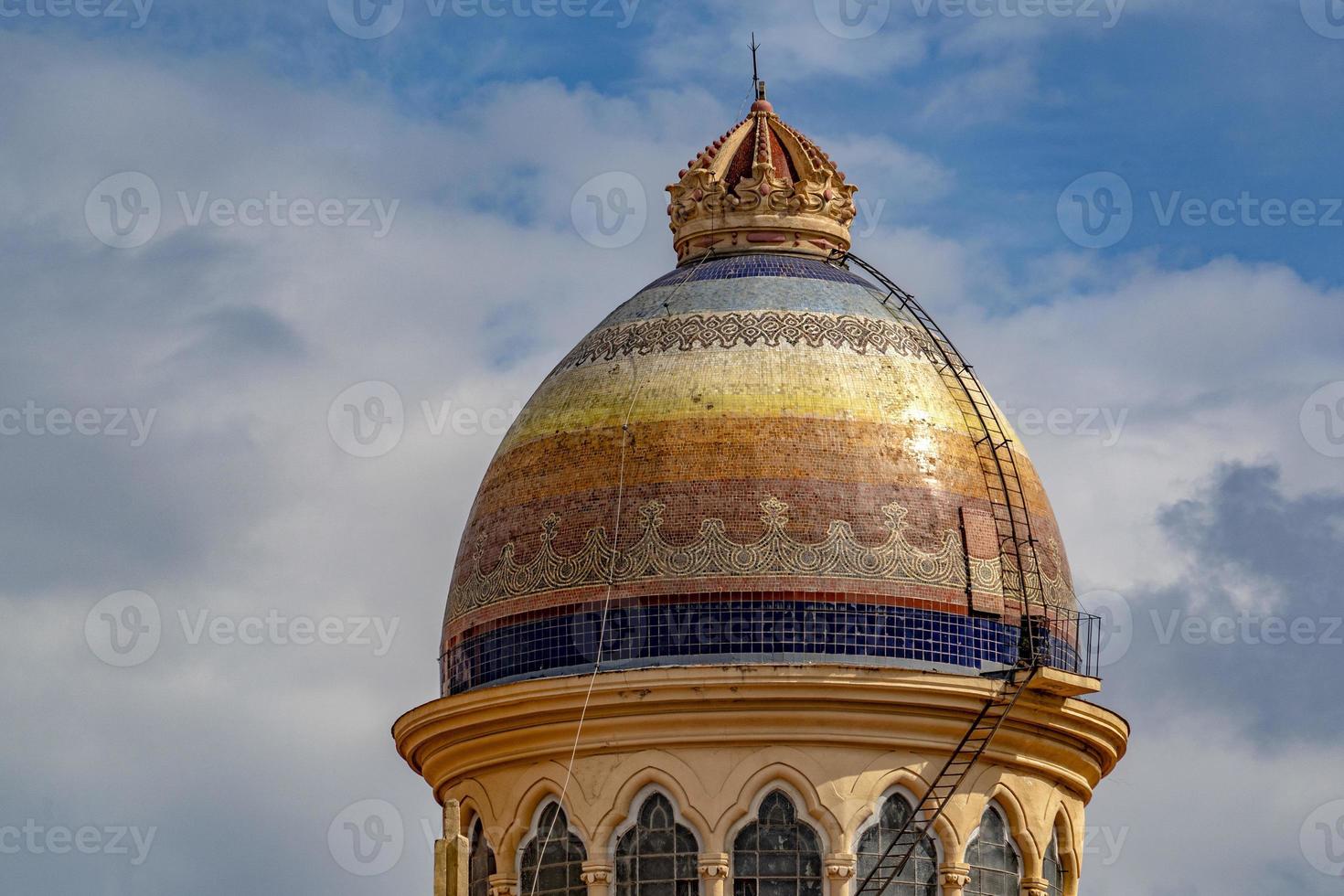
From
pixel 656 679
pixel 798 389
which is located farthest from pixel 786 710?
pixel 798 389

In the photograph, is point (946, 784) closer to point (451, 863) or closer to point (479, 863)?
point (479, 863)

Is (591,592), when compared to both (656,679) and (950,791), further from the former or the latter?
(950,791)

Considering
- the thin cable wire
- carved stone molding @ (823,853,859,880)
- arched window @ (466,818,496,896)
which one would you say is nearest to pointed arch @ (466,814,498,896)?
arched window @ (466,818,496,896)

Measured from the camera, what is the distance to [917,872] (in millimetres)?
46094

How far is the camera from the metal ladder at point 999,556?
151ft

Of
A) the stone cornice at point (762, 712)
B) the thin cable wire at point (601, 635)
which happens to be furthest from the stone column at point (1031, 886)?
the thin cable wire at point (601, 635)

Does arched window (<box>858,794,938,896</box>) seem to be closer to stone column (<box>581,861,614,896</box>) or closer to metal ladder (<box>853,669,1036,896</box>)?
metal ladder (<box>853,669,1036,896</box>)

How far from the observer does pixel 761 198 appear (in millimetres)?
50844

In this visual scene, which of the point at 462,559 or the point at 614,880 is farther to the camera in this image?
the point at 462,559

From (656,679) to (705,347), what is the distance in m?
5.27

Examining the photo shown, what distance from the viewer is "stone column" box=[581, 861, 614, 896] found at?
45.9m

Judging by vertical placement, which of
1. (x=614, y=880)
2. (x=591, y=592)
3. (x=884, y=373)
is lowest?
(x=614, y=880)

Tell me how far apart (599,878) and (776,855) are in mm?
2339

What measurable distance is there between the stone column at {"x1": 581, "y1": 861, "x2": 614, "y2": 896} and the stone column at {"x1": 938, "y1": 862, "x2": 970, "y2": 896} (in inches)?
170
